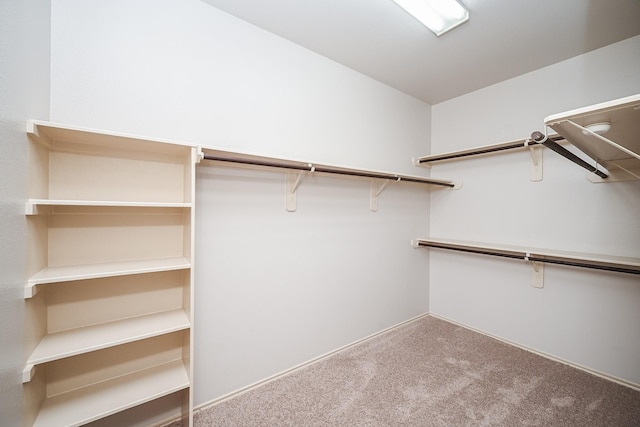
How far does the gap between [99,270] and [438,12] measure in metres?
2.33

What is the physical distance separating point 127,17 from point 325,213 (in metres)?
1.64

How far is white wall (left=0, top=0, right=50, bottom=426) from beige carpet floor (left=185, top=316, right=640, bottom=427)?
970 mm

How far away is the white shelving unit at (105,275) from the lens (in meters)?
1.06

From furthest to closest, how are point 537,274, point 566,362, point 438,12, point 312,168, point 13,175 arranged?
point 537,274 < point 566,362 < point 312,168 < point 438,12 < point 13,175

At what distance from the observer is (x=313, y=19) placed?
1.67 metres

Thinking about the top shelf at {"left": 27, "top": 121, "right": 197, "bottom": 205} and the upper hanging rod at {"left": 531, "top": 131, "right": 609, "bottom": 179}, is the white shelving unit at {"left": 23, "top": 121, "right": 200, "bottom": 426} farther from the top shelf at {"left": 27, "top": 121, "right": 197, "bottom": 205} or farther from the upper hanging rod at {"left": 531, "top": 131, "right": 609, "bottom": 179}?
the upper hanging rod at {"left": 531, "top": 131, "right": 609, "bottom": 179}

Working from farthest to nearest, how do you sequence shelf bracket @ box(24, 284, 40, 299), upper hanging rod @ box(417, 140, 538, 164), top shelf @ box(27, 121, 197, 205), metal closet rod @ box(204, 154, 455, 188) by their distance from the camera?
upper hanging rod @ box(417, 140, 538, 164) < metal closet rod @ box(204, 154, 455, 188) < top shelf @ box(27, 121, 197, 205) < shelf bracket @ box(24, 284, 40, 299)

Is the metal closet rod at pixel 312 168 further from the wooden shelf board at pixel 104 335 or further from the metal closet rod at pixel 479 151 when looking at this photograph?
the wooden shelf board at pixel 104 335

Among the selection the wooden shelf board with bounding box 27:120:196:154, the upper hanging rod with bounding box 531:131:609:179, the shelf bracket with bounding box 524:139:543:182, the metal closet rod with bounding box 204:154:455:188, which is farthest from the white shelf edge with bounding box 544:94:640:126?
the wooden shelf board with bounding box 27:120:196:154

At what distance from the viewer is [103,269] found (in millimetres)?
1147

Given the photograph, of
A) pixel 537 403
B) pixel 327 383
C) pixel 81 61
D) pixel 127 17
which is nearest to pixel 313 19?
pixel 127 17

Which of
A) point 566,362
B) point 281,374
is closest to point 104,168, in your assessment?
point 281,374

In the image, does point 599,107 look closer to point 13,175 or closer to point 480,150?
point 480,150

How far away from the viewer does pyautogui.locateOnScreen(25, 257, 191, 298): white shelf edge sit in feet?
3.21
